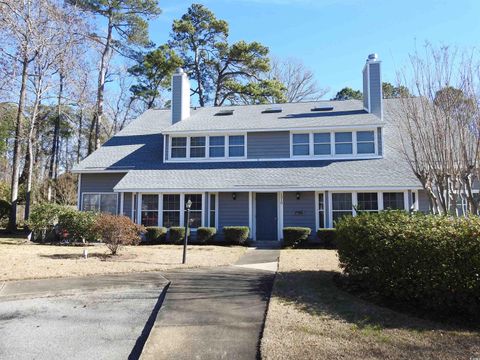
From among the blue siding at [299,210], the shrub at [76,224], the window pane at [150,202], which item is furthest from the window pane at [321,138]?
the shrub at [76,224]

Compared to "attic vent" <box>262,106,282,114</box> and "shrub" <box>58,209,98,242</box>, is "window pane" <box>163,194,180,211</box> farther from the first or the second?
"attic vent" <box>262,106,282,114</box>

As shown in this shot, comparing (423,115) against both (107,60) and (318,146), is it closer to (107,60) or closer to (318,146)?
(318,146)

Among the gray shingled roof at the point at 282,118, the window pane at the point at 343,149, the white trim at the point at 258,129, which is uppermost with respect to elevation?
the gray shingled roof at the point at 282,118

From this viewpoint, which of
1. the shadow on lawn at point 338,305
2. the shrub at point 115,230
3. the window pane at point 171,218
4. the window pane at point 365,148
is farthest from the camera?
the window pane at point 365,148

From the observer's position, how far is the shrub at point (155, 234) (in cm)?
1705

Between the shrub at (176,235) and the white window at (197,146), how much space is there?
4658 millimetres

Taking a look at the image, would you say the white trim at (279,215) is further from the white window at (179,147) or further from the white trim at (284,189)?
the white window at (179,147)

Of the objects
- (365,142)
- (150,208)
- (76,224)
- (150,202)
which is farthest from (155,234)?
(365,142)

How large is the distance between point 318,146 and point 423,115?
9.04 m

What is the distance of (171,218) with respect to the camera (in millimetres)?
18156

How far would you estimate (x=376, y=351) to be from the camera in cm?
440

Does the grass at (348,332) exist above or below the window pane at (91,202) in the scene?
below

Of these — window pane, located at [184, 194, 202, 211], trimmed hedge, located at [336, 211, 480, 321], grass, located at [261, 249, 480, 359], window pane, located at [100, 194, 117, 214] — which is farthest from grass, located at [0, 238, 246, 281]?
window pane, located at [100, 194, 117, 214]

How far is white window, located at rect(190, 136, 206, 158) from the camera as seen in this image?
20231 millimetres
